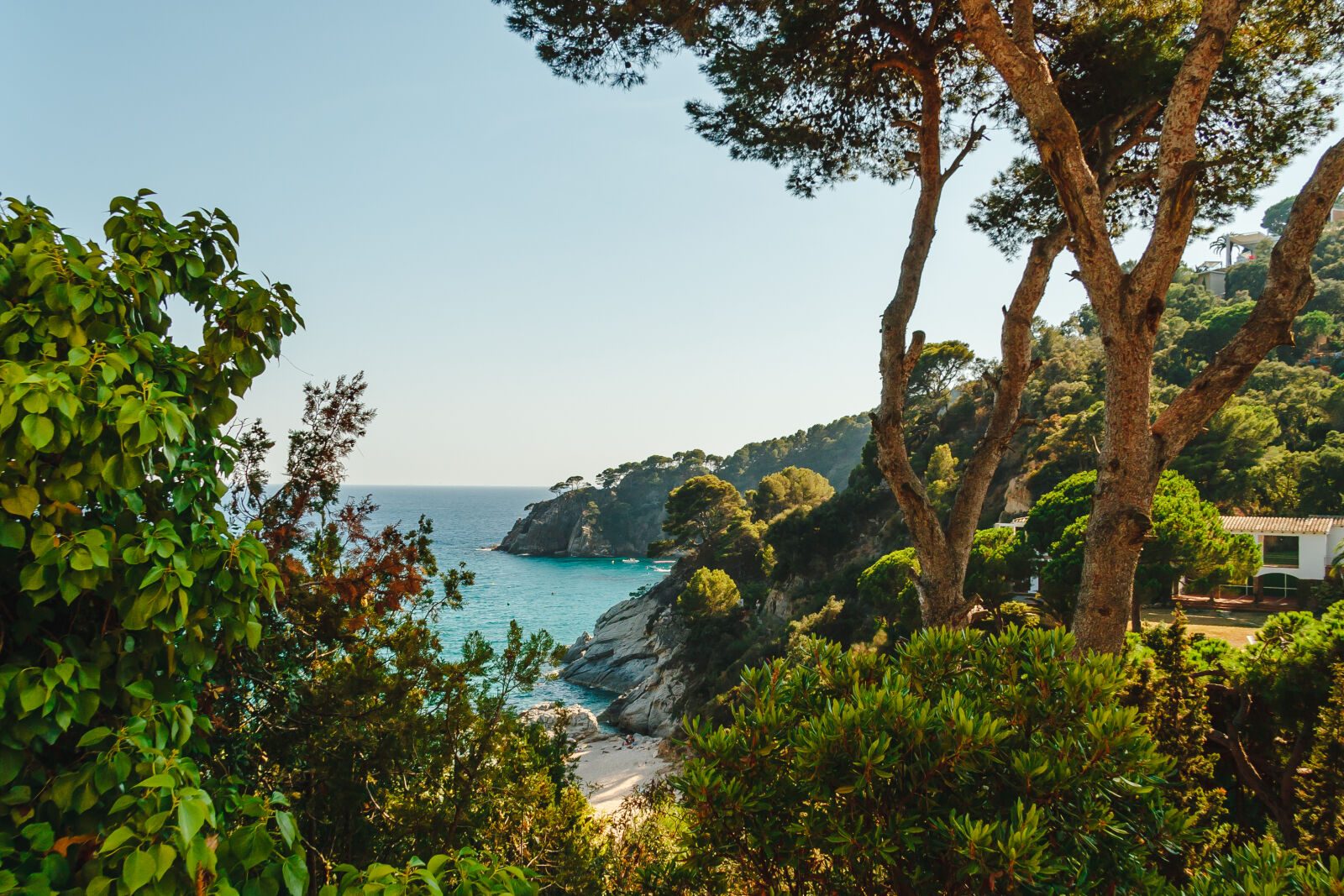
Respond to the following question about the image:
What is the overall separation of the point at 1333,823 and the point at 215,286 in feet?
16.5

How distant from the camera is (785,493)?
138ft

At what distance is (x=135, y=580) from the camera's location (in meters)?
1.50

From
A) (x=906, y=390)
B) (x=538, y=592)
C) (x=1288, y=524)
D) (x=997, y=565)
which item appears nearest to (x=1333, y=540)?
(x=1288, y=524)

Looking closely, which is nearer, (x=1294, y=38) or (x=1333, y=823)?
(x=1333, y=823)

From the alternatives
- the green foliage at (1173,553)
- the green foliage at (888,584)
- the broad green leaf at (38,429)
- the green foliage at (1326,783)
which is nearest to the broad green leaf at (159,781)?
the broad green leaf at (38,429)

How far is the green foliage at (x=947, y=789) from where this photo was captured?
6.17ft

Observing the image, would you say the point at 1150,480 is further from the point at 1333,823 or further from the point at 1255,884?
the point at 1255,884

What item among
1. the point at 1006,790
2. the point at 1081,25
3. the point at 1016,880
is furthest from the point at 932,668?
the point at 1081,25

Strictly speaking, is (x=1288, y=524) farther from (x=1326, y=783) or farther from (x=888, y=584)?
(x=1326, y=783)

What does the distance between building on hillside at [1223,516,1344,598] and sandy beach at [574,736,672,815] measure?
717 inches

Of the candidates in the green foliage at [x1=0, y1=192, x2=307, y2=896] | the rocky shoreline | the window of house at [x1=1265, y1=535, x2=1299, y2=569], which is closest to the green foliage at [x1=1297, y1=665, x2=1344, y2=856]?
the green foliage at [x1=0, y1=192, x2=307, y2=896]

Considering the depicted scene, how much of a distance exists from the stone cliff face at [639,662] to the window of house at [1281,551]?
19.2 m

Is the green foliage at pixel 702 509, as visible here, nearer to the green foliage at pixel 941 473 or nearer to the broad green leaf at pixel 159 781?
the green foliage at pixel 941 473

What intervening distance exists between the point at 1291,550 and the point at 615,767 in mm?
21429
